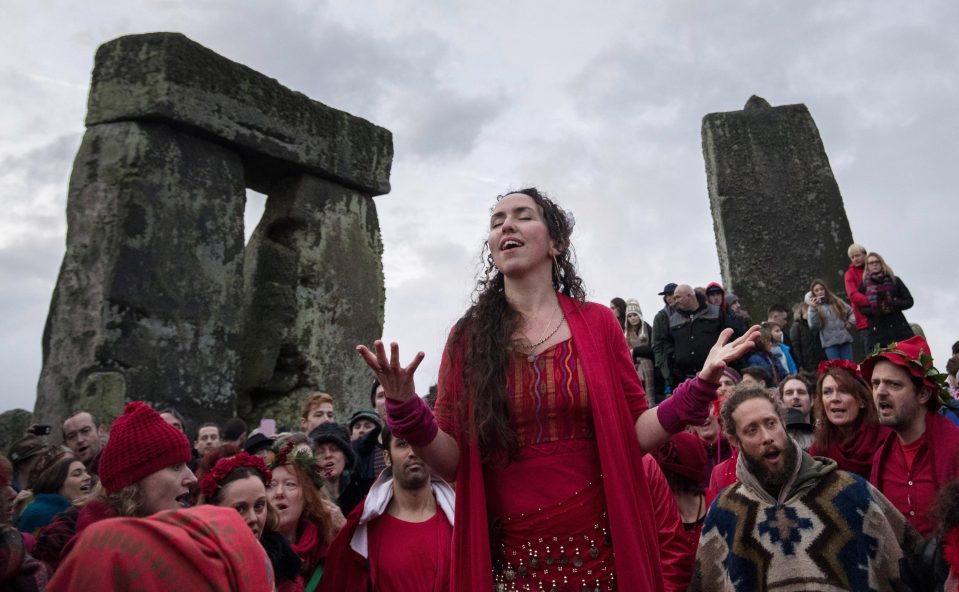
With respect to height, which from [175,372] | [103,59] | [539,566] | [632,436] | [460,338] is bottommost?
[539,566]

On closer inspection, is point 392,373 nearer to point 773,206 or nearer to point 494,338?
point 494,338

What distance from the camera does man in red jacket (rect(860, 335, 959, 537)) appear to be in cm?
354

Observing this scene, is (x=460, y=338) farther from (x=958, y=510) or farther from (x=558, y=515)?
(x=958, y=510)

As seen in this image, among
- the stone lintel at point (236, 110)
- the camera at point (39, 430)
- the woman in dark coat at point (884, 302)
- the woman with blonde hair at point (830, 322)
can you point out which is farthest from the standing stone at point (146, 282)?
the woman in dark coat at point (884, 302)

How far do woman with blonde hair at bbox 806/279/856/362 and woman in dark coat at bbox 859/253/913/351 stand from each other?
0.35 metres

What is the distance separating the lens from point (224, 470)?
10.2 ft

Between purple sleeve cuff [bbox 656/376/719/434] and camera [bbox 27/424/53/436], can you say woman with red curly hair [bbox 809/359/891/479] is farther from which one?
camera [bbox 27/424/53/436]

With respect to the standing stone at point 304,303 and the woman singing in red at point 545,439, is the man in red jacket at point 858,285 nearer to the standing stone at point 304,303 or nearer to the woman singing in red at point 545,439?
the standing stone at point 304,303

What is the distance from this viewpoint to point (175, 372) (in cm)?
667

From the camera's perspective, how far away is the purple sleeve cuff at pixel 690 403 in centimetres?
206

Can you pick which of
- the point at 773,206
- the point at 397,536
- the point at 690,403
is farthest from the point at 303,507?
the point at 773,206

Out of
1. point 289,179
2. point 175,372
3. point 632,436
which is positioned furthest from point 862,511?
point 289,179

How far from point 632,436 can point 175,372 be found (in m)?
5.33

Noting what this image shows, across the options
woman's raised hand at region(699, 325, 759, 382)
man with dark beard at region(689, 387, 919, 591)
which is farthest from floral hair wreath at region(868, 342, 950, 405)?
woman's raised hand at region(699, 325, 759, 382)
